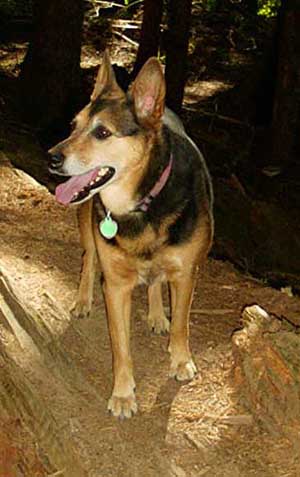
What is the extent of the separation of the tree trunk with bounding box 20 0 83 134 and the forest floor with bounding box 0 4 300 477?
172 inches

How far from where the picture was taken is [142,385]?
4922 mm

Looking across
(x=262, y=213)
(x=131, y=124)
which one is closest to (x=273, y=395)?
(x=131, y=124)

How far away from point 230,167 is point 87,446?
321 inches

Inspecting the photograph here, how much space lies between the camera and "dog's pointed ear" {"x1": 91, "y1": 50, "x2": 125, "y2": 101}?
4.55 metres

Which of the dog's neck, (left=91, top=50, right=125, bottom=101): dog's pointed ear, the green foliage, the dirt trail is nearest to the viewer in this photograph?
the dirt trail

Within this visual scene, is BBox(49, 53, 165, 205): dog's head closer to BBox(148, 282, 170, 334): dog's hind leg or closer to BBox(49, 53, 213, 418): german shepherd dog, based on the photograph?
BBox(49, 53, 213, 418): german shepherd dog

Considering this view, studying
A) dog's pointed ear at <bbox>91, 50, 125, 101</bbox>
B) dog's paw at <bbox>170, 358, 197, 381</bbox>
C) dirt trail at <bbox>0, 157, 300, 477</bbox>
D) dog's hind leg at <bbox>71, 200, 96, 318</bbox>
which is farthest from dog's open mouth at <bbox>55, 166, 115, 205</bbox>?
dog's paw at <bbox>170, 358, 197, 381</bbox>

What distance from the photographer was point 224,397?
15.6ft

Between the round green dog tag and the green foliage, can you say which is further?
the green foliage

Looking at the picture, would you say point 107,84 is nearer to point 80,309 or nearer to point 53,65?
point 80,309

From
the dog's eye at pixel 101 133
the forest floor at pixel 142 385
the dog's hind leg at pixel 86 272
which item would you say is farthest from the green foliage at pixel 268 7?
the dog's eye at pixel 101 133

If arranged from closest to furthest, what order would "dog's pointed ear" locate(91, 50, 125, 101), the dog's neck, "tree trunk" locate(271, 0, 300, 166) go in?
1. the dog's neck
2. "dog's pointed ear" locate(91, 50, 125, 101)
3. "tree trunk" locate(271, 0, 300, 166)

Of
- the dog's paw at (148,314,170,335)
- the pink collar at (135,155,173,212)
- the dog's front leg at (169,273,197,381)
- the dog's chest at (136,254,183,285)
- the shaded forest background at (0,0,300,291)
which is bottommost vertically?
the shaded forest background at (0,0,300,291)

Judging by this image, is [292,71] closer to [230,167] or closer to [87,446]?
[230,167]
